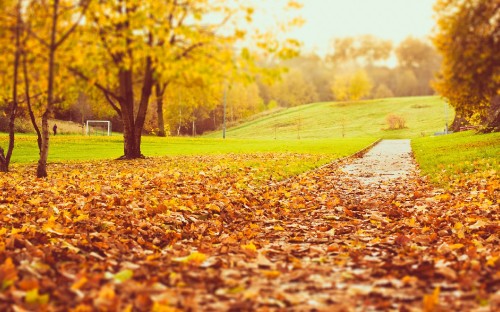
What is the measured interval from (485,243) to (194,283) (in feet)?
13.8

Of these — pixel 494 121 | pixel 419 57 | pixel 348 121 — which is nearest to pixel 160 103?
pixel 494 121

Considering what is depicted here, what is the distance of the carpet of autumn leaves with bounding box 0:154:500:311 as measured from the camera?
3.83m

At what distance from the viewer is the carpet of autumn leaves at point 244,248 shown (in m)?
3.83

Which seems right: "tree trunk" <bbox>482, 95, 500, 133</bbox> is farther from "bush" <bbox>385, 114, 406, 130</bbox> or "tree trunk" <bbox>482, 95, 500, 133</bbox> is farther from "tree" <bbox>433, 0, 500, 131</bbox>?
"bush" <bbox>385, 114, 406, 130</bbox>

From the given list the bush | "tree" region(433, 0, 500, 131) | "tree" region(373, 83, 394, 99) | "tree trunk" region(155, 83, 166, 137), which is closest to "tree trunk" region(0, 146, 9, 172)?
"tree trunk" region(155, 83, 166, 137)

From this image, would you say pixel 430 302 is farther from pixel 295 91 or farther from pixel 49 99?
pixel 295 91

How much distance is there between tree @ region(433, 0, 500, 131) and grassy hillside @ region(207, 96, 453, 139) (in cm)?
5767

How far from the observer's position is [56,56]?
6.98 meters

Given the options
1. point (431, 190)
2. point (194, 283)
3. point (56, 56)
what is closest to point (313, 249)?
point (194, 283)

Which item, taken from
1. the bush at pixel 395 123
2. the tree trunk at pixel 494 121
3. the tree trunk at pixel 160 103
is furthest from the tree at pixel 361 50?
the tree trunk at pixel 160 103

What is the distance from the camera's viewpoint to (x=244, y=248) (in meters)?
5.95

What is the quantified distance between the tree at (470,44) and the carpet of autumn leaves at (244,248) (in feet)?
8.63

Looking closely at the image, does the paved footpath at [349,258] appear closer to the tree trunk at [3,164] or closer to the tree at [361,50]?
the tree trunk at [3,164]

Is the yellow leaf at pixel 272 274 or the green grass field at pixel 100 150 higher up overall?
the green grass field at pixel 100 150
